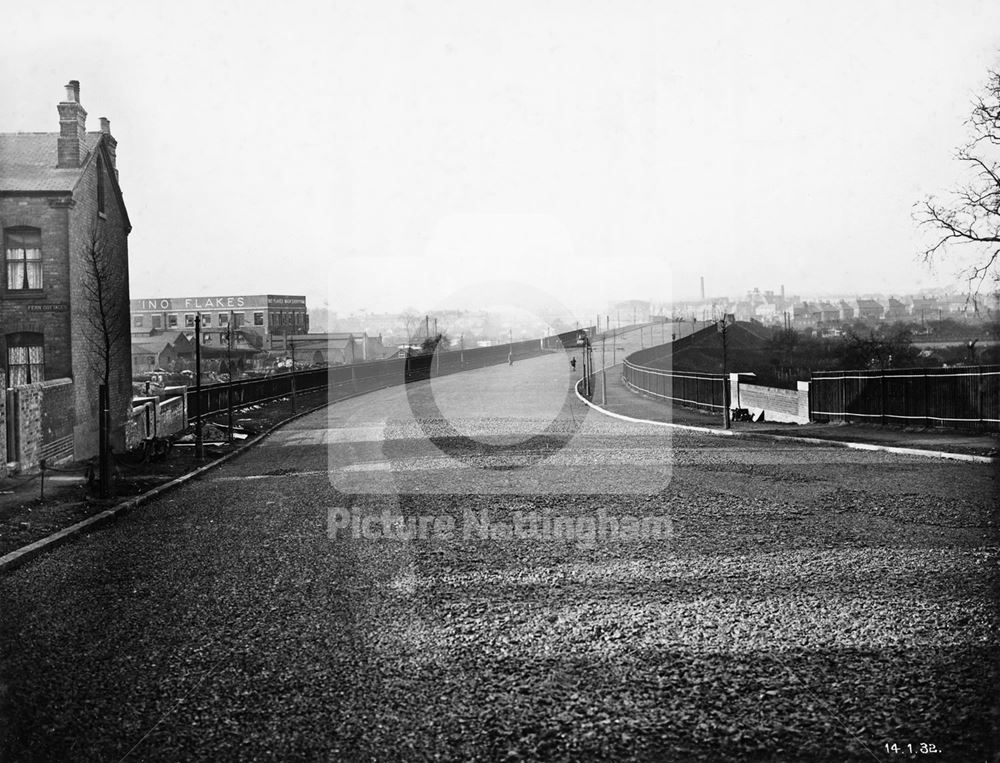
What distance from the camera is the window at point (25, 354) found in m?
22.0

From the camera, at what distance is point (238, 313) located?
9306 centimetres

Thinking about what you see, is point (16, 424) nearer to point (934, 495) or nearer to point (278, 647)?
point (278, 647)

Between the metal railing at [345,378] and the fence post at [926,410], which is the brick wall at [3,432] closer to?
the metal railing at [345,378]

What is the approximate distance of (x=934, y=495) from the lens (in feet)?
38.7

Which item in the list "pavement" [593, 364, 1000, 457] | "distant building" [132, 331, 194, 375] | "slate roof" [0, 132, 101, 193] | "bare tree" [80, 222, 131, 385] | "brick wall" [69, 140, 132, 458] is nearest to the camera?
"pavement" [593, 364, 1000, 457]

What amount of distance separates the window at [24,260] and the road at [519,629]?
12.4 metres

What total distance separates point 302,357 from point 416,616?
267 ft

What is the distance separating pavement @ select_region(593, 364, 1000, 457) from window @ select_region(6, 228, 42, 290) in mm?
18243

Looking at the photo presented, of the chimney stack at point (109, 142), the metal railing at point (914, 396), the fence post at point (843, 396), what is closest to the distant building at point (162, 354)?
the chimney stack at point (109, 142)

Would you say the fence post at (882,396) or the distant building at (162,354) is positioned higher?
the distant building at (162,354)

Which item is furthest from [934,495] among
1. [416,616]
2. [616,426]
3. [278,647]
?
[616,426]

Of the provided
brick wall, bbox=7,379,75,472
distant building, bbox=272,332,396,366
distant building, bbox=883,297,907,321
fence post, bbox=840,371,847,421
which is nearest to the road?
brick wall, bbox=7,379,75,472

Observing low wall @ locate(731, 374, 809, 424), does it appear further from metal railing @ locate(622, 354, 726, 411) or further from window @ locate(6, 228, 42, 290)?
window @ locate(6, 228, 42, 290)

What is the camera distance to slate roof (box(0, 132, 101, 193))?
73.2ft
